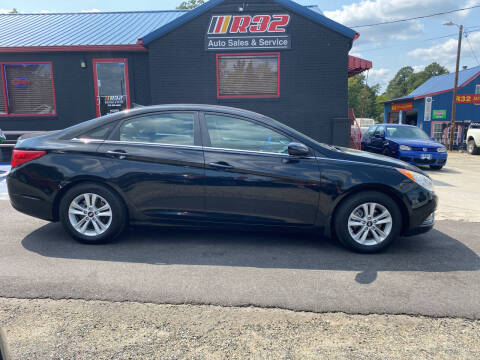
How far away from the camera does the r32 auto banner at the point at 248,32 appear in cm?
1102

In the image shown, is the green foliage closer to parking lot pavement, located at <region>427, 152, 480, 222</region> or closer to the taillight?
parking lot pavement, located at <region>427, 152, 480, 222</region>

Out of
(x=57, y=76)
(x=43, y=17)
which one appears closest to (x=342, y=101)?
(x=57, y=76)

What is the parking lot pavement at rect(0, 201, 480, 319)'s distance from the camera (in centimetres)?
300

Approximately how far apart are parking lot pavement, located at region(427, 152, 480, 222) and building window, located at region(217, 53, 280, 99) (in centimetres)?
557

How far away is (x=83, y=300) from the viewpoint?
9.63ft

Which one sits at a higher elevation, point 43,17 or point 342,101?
point 43,17

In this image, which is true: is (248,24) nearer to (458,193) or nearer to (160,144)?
(458,193)

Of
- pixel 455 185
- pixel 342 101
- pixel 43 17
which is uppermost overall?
pixel 43 17

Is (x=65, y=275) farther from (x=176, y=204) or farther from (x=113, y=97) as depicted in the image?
(x=113, y=97)

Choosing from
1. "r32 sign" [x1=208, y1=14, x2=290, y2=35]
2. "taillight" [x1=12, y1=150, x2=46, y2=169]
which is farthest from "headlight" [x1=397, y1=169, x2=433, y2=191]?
"r32 sign" [x1=208, y1=14, x2=290, y2=35]

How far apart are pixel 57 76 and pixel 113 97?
1.90 metres

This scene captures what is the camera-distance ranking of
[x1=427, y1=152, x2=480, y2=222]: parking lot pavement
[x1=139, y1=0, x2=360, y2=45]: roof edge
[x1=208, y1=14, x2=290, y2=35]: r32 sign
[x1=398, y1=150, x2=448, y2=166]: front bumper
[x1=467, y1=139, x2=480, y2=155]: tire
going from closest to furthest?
1. [x1=427, y1=152, x2=480, y2=222]: parking lot pavement
2. [x1=139, y1=0, x2=360, y2=45]: roof edge
3. [x1=208, y1=14, x2=290, y2=35]: r32 sign
4. [x1=398, y1=150, x2=448, y2=166]: front bumper
5. [x1=467, y1=139, x2=480, y2=155]: tire

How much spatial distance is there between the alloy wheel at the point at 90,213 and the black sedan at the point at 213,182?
12mm

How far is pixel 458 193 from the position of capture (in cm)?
829
